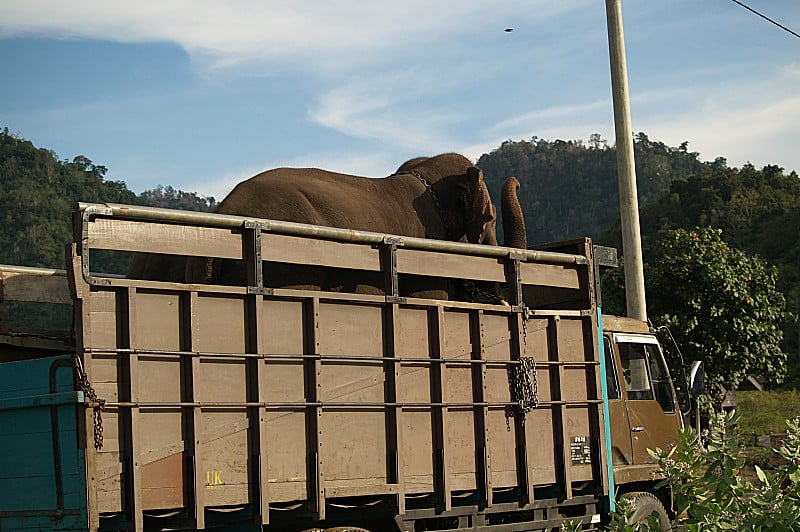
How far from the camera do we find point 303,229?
613cm

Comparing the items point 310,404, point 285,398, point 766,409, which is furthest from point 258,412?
point 766,409

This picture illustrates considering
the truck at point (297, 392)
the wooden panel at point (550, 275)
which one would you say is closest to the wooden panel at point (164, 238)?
the truck at point (297, 392)

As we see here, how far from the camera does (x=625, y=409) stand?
8969mm

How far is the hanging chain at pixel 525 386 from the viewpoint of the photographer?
7270 millimetres

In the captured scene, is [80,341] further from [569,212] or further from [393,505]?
[569,212]

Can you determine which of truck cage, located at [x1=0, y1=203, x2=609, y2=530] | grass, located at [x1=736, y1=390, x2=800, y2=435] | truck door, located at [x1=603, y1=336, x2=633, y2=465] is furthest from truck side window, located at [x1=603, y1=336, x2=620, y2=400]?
grass, located at [x1=736, y1=390, x2=800, y2=435]

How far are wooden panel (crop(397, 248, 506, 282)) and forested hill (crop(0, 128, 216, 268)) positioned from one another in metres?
24.3

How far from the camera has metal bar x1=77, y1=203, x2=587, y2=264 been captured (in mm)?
5289

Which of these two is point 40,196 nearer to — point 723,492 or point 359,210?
point 359,210

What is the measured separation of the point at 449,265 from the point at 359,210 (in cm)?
119

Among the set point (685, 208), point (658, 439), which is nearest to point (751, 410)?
point (685, 208)

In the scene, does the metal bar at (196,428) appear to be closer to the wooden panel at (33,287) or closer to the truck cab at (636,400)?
the wooden panel at (33,287)

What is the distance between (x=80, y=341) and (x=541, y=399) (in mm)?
3597

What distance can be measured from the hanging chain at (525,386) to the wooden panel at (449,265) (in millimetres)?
609
